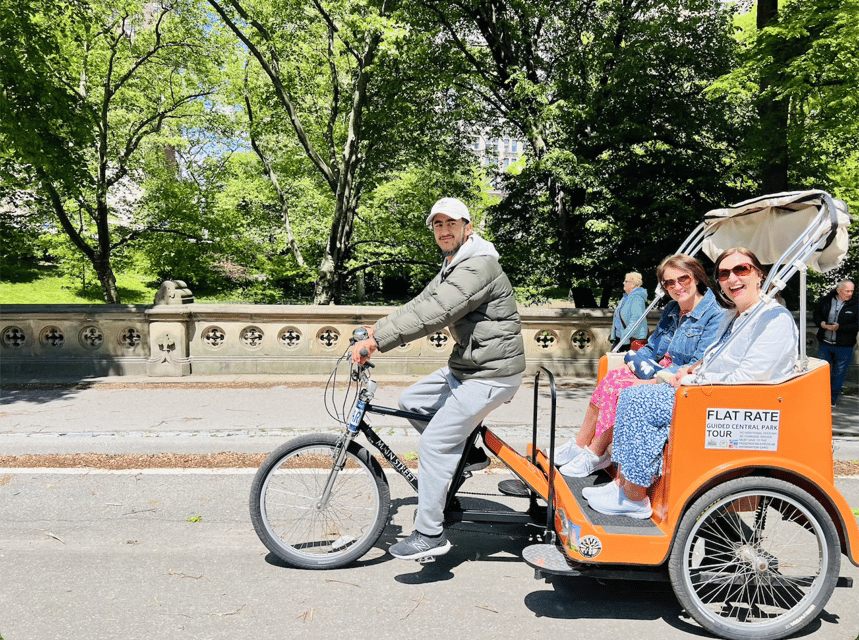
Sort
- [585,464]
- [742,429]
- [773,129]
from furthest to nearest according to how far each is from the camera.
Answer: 1. [773,129]
2. [585,464]
3. [742,429]

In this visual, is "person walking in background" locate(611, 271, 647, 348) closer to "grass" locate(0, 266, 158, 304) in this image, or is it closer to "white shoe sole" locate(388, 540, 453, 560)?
"white shoe sole" locate(388, 540, 453, 560)

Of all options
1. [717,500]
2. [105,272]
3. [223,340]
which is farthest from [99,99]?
[717,500]

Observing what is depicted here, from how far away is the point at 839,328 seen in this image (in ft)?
30.0

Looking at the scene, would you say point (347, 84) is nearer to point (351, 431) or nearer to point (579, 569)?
point (351, 431)

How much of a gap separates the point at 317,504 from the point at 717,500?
219 cm

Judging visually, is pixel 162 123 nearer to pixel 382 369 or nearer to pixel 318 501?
pixel 382 369

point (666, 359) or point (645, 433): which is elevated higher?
point (666, 359)

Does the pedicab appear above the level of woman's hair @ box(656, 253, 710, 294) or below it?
below

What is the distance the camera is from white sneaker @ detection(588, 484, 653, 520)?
351 cm

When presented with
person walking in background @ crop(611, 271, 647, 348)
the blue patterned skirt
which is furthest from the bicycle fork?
person walking in background @ crop(611, 271, 647, 348)

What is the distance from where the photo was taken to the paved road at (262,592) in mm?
3285

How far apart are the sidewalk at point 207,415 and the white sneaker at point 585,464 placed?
8.96ft

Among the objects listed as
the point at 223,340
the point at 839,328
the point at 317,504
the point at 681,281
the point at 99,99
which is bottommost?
the point at 317,504

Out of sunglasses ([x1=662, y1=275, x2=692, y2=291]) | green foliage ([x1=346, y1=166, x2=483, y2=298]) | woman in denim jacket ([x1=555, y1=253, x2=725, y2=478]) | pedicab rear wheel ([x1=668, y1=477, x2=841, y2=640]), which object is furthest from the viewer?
green foliage ([x1=346, y1=166, x2=483, y2=298])
